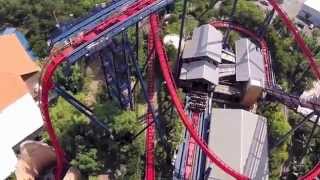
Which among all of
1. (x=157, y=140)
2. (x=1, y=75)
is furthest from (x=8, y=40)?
(x=157, y=140)

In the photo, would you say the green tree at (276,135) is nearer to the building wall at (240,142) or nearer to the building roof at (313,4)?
the building wall at (240,142)

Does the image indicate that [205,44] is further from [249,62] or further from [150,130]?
[150,130]

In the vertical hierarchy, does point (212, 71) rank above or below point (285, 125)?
above

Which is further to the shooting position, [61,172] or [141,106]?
[141,106]

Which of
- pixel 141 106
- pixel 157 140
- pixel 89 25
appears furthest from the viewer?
pixel 141 106

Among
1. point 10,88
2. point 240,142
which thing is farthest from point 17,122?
point 240,142

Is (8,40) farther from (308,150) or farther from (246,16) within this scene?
(308,150)

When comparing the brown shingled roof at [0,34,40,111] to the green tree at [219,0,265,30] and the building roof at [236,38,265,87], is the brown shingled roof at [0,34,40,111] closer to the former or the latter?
the building roof at [236,38,265,87]

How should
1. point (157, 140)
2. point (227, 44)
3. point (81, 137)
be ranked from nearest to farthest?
point (81, 137) → point (157, 140) → point (227, 44)
